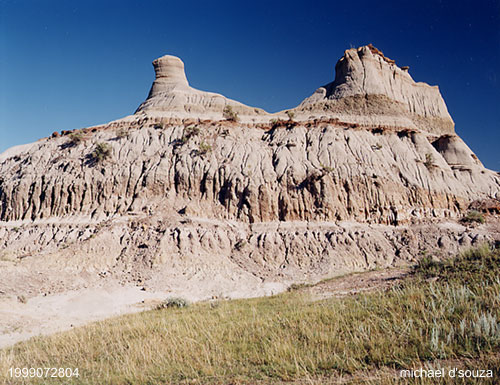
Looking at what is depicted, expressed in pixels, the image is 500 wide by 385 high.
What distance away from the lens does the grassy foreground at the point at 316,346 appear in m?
3.82

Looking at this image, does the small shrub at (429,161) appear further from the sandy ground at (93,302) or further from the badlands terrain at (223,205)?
the sandy ground at (93,302)

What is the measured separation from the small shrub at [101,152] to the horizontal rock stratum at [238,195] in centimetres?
11

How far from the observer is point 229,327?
648 cm

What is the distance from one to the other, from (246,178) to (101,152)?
51.3ft

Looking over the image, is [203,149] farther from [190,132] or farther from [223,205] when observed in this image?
[223,205]

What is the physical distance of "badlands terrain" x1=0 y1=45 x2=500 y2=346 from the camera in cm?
1995

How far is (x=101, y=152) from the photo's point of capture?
29.8 metres

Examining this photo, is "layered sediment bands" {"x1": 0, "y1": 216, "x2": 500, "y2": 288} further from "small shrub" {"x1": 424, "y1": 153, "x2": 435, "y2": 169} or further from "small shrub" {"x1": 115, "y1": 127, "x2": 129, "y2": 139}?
"small shrub" {"x1": 115, "y1": 127, "x2": 129, "y2": 139}

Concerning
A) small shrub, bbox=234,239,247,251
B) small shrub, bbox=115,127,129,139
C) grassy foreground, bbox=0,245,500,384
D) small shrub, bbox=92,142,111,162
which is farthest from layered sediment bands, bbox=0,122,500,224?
grassy foreground, bbox=0,245,500,384

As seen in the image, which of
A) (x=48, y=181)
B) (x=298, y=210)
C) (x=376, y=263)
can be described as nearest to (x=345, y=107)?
(x=298, y=210)

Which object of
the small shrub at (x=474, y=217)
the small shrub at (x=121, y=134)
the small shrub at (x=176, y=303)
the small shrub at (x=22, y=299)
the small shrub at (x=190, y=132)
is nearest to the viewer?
the small shrub at (x=176, y=303)

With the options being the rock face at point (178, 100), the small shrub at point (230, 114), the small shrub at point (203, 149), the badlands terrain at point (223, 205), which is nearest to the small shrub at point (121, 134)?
the badlands terrain at point (223, 205)

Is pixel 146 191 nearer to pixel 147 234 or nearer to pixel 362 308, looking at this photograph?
pixel 147 234

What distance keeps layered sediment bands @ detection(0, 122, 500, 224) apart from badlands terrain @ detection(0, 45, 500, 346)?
136 millimetres
